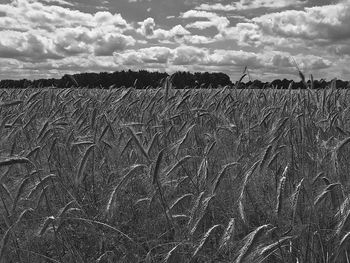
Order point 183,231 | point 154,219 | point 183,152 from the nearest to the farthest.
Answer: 1. point 183,231
2. point 154,219
3. point 183,152

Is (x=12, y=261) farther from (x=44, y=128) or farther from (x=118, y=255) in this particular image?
(x=44, y=128)

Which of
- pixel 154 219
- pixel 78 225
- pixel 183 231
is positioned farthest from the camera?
pixel 78 225

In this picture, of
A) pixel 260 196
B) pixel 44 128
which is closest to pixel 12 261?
pixel 44 128

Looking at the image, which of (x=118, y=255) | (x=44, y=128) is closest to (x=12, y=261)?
(x=118, y=255)

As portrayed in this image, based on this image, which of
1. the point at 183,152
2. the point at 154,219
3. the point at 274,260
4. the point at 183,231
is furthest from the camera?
the point at 183,152

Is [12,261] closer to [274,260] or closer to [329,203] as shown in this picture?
[274,260]

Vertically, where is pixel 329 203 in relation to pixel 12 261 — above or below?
above

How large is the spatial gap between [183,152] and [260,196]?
1.28 metres

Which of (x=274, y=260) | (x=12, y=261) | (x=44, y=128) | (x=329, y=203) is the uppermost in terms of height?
(x=44, y=128)

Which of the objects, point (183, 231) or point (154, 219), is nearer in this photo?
point (183, 231)

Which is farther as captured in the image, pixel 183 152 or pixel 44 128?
pixel 183 152

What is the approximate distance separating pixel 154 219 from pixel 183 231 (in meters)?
0.38

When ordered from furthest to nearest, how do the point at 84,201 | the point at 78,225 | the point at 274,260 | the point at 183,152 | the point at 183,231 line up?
the point at 183,152
the point at 84,201
the point at 78,225
the point at 183,231
the point at 274,260

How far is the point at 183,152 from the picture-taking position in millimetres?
4301
